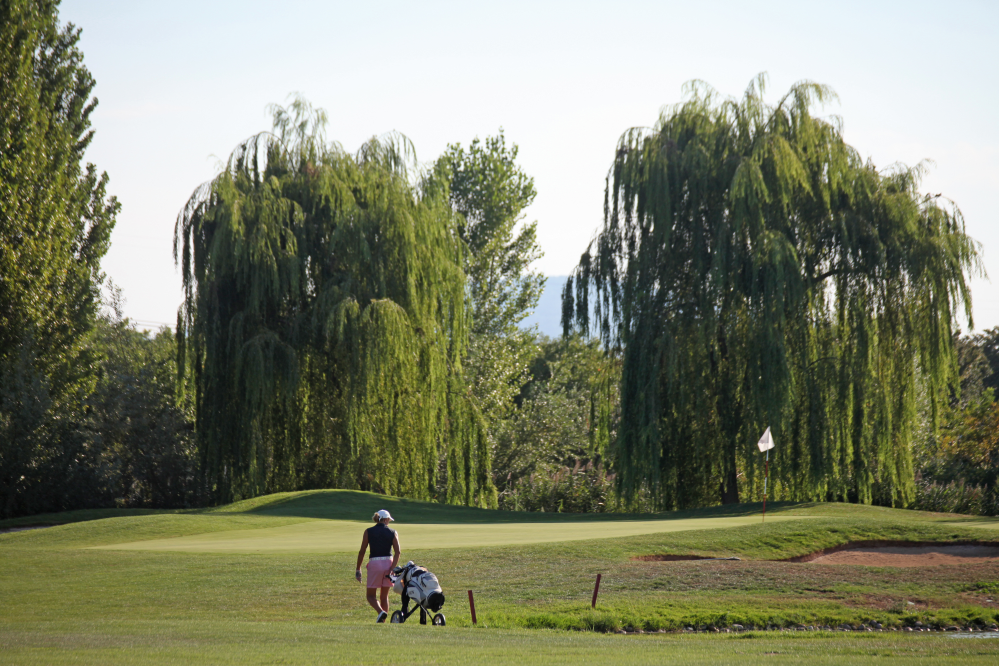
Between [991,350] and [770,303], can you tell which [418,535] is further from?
[991,350]

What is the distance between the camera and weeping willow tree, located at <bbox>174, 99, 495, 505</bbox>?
92.8ft

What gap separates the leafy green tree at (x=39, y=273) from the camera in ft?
92.0

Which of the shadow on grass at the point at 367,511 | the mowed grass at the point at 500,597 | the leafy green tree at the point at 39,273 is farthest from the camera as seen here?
the leafy green tree at the point at 39,273

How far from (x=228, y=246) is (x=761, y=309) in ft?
50.8

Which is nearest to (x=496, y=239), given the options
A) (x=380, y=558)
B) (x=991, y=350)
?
(x=991, y=350)

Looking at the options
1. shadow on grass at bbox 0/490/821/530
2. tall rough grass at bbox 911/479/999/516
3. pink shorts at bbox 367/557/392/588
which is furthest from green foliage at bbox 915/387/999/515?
pink shorts at bbox 367/557/392/588

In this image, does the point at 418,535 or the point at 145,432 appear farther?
the point at 145,432

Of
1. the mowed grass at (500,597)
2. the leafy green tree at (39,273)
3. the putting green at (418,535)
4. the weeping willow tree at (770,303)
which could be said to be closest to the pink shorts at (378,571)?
the mowed grass at (500,597)

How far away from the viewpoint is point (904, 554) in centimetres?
1770

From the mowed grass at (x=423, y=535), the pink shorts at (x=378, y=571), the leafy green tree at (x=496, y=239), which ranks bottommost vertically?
the mowed grass at (x=423, y=535)

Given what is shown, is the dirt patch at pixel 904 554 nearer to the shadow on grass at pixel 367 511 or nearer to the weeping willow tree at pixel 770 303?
the shadow on grass at pixel 367 511

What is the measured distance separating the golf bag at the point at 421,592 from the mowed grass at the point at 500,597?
435mm

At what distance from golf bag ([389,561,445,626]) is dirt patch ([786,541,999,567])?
7.91 metres

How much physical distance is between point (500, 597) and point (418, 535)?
608 cm
